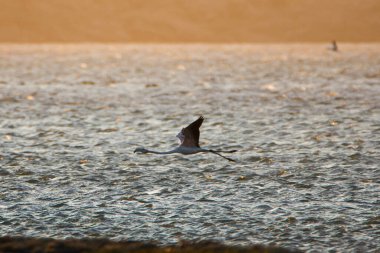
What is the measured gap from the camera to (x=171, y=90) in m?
68.4

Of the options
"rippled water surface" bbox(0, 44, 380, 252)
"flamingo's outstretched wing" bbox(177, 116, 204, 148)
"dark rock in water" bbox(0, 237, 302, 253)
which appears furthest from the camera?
"flamingo's outstretched wing" bbox(177, 116, 204, 148)

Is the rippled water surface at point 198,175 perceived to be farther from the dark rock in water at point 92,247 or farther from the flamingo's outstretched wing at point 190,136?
the dark rock in water at point 92,247

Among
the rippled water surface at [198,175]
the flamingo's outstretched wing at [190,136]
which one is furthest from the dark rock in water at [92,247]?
the flamingo's outstretched wing at [190,136]

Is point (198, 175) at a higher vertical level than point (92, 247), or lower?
higher

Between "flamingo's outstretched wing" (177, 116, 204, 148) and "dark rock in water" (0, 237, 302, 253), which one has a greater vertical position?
"flamingo's outstretched wing" (177, 116, 204, 148)

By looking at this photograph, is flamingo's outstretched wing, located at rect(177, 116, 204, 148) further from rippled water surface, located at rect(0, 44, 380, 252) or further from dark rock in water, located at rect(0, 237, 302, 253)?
dark rock in water, located at rect(0, 237, 302, 253)

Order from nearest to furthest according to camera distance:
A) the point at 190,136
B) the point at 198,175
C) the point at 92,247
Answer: the point at 92,247
the point at 190,136
the point at 198,175

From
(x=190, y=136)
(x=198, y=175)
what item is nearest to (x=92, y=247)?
(x=190, y=136)

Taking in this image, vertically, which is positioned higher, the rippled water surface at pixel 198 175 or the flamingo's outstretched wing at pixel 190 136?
the flamingo's outstretched wing at pixel 190 136

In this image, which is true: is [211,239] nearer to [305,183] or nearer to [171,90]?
[305,183]

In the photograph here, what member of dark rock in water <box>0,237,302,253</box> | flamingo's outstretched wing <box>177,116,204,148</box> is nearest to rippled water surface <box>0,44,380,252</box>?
flamingo's outstretched wing <box>177,116,204,148</box>

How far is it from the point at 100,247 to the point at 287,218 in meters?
6.77

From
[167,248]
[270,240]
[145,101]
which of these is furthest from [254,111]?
[167,248]

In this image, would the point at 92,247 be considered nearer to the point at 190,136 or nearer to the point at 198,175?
the point at 190,136
